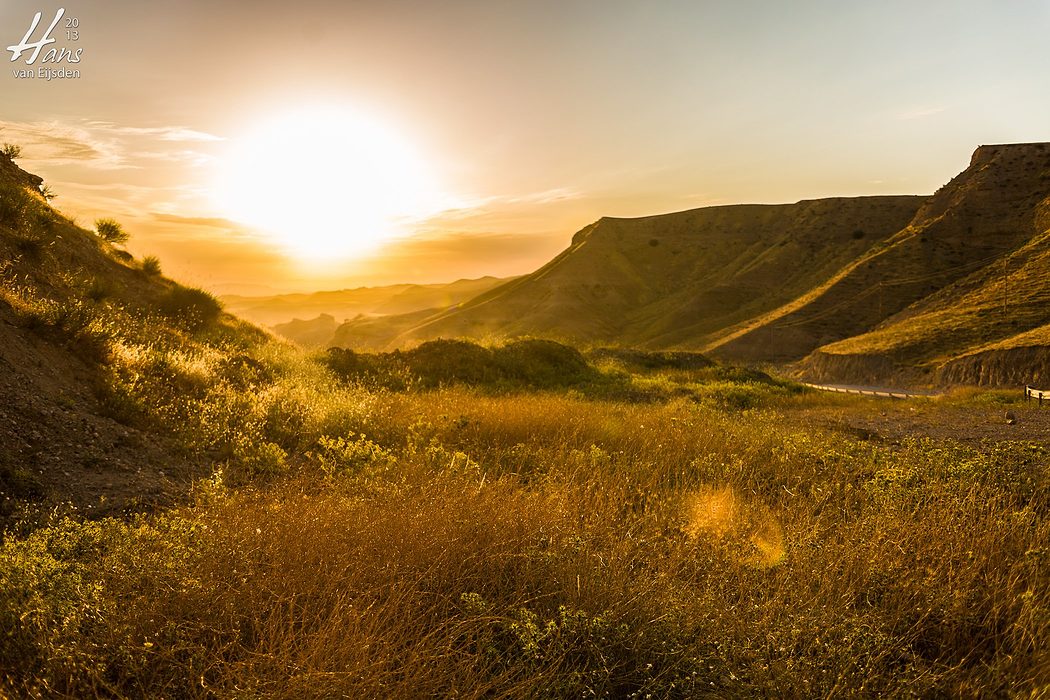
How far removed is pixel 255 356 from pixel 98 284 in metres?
3.54

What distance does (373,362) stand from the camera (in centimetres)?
1736

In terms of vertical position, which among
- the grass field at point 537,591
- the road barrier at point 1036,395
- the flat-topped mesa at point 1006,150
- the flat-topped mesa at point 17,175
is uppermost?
the flat-topped mesa at point 1006,150

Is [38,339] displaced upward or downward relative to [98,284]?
downward

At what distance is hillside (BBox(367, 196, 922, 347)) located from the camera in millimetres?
76562

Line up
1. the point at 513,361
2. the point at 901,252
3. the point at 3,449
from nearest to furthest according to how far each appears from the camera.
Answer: the point at 3,449 → the point at 513,361 → the point at 901,252

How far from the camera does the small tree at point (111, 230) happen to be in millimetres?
17719

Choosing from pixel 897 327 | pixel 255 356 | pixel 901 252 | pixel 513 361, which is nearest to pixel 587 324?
pixel 901 252

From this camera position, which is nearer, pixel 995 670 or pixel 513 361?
Result: pixel 995 670

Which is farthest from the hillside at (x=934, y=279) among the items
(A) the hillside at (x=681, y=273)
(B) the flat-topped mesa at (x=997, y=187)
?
(A) the hillside at (x=681, y=273)

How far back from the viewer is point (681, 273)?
99.4 metres

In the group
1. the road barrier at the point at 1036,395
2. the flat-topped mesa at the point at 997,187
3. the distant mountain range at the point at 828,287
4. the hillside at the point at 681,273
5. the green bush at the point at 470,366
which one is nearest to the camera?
the green bush at the point at 470,366

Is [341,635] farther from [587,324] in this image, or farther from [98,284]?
[587,324]

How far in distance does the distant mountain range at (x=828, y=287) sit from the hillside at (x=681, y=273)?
0.30 m

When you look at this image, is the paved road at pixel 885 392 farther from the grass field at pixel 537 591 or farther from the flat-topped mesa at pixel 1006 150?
the flat-topped mesa at pixel 1006 150
